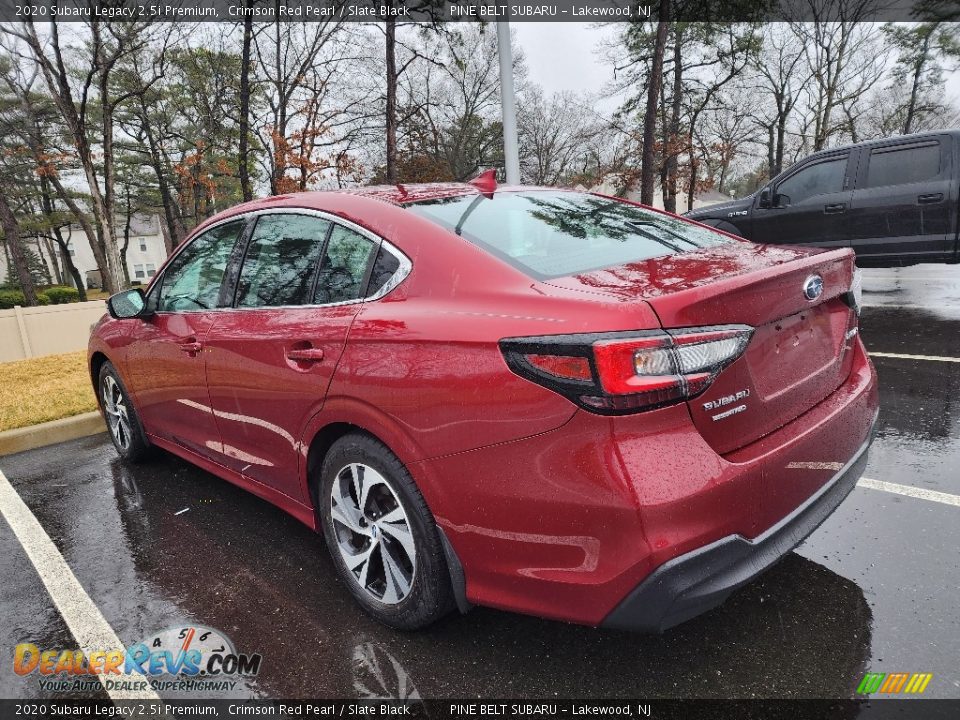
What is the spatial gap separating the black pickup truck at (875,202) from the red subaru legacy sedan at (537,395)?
19.8ft

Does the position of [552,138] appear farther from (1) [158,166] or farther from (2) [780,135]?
(1) [158,166]

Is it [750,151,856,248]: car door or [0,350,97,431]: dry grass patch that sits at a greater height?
[750,151,856,248]: car door

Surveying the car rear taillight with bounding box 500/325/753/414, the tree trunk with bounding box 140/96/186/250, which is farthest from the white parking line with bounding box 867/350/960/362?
the tree trunk with bounding box 140/96/186/250

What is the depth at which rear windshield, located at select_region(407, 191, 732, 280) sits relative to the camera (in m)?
2.20

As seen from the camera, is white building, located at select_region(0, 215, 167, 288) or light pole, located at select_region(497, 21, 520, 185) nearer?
light pole, located at select_region(497, 21, 520, 185)

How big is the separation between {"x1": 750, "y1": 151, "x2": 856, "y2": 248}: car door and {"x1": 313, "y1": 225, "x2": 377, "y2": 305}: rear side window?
7303 millimetres

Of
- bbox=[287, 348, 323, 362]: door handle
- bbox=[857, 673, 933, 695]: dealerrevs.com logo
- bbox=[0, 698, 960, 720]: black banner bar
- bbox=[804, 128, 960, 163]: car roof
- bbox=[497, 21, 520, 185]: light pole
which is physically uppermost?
bbox=[497, 21, 520, 185]: light pole

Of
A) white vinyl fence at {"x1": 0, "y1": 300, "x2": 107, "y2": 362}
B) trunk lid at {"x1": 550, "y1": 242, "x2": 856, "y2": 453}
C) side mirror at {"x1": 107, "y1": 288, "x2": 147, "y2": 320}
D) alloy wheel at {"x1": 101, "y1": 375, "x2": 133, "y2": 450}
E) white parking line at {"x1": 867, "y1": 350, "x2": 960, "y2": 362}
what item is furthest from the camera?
white vinyl fence at {"x1": 0, "y1": 300, "x2": 107, "y2": 362}

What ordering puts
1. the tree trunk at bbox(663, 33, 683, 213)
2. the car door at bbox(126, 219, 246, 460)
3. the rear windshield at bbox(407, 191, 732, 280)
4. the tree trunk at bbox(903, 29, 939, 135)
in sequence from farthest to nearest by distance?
the tree trunk at bbox(903, 29, 939, 135) → the tree trunk at bbox(663, 33, 683, 213) → the car door at bbox(126, 219, 246, 460) → the rear windshield at bbox(407, 191, 732, 280)

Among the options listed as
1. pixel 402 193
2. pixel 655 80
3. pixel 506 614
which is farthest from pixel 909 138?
pixel 655 80

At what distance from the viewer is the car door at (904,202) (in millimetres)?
7062

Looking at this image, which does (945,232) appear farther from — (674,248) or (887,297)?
(674,248)

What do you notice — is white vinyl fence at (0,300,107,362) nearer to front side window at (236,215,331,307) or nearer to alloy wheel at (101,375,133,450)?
alloy wheel at (101,375,133,450)

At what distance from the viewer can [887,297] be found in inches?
349
